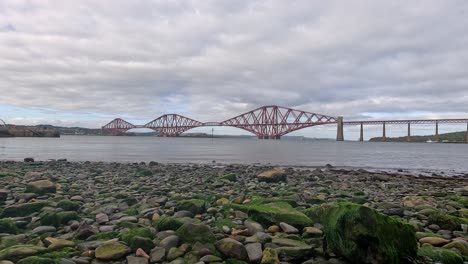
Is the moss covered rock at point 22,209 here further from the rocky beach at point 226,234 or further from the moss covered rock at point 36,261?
the moss covered rock at point 36,261

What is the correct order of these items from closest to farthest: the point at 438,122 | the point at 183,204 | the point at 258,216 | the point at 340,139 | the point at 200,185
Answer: the point at 258,216 → the point at 183,204 → the point at 200,185 → the point at 438,122 → the point at 340,139

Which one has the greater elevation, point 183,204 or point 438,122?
point 438,122

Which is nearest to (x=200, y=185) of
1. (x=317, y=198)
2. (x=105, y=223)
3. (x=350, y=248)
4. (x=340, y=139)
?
(x=317, y=198)

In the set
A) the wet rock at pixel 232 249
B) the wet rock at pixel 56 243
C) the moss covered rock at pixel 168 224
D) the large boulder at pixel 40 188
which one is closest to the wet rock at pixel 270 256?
the wet rock at pixel 232 249

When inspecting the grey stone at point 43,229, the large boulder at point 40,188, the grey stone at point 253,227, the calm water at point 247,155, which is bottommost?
the calm water at point 247,155

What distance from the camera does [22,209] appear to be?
6.07m

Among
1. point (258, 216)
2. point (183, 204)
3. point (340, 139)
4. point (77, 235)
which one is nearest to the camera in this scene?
point (77, 235)

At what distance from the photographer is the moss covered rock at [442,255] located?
3.98 meters

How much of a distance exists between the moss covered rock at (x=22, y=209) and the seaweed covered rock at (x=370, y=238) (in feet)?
16.0

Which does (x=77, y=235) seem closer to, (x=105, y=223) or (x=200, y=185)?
(x=105, y=223)

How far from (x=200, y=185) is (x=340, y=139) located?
109130 mm

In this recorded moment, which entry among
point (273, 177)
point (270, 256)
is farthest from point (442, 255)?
point (273, 177)

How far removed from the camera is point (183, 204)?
6.27 m

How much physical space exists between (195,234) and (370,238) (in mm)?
1961
